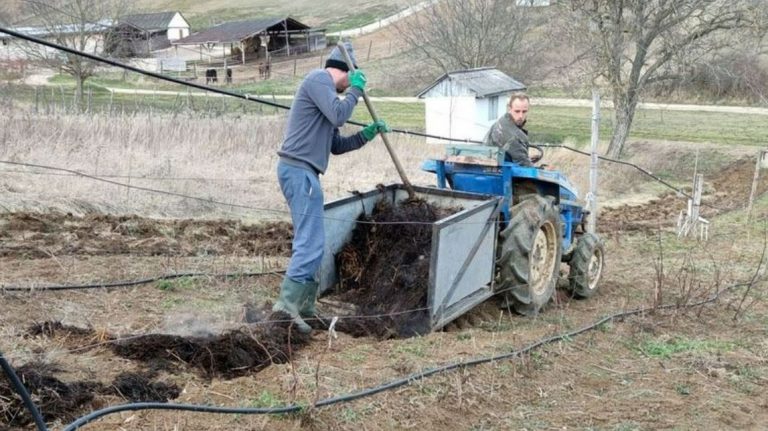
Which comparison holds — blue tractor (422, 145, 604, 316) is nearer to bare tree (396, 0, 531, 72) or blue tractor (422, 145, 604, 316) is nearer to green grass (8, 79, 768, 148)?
green grass (8, 79, 768, 148)

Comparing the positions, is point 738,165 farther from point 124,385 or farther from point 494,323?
point 124,385

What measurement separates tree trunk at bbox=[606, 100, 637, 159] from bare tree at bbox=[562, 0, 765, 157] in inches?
1.0

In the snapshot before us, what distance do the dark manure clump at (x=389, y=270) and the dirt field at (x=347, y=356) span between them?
9.6 inches

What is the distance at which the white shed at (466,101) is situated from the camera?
2247 centimetres

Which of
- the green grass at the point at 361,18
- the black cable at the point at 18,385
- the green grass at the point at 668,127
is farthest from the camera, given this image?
the green grass at the point at 361,18

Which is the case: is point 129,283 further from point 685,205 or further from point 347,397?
point 685,205

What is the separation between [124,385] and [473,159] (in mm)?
3674

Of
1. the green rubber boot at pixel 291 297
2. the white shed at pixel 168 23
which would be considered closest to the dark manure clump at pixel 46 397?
the green rubber boot at pixel 291 297

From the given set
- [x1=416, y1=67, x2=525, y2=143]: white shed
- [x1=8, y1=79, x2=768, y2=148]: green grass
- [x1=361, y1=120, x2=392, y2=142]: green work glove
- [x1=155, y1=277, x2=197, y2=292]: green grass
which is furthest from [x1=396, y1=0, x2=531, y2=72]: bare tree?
[x1=361, y1=120, x2=392, y2=142]: green work glove

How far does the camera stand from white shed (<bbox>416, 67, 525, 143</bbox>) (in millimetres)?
22469

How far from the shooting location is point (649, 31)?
18703 mm

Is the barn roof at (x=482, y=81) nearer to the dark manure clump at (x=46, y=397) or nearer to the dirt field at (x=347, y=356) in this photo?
the dirt field at (x=347, y=356)

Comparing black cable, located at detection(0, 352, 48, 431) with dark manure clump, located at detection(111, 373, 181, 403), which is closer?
black cable, located at detection(0, 352, 48, 431)

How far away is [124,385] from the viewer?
4.51m
